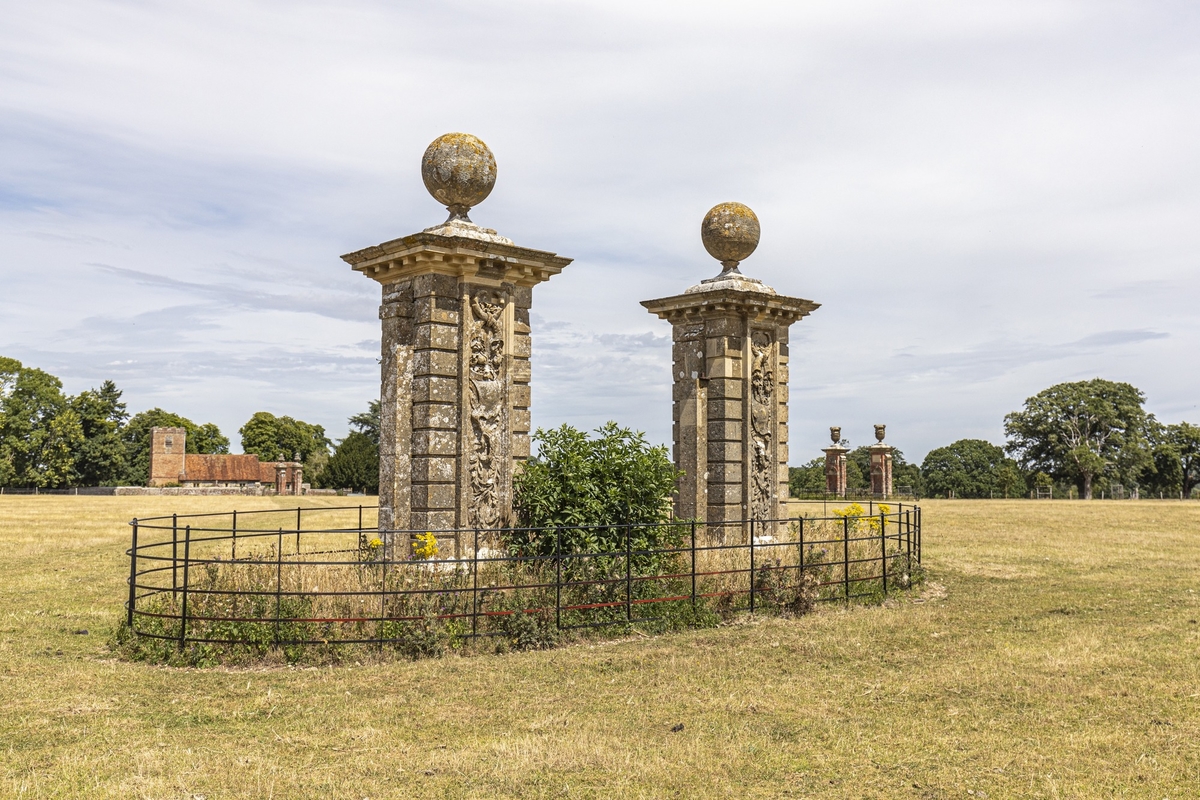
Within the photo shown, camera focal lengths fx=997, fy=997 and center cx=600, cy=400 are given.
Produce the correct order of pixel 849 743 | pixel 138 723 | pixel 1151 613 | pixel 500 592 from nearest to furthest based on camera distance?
pixel 849 743, pixel 138 723, pixel 500 592, pixel 1151 613

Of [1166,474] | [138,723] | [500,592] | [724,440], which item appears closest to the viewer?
[138,723]

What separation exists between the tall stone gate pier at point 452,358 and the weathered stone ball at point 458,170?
1 centimetres

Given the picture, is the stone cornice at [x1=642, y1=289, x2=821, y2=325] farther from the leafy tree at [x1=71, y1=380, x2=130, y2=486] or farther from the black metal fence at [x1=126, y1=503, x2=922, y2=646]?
the leafy tree at [x1=71, y1=380, x2=130, y2=486]

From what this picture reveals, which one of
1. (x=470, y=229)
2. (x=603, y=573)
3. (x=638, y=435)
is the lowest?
(x=603, y=573)

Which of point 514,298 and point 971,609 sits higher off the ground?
point 514,298

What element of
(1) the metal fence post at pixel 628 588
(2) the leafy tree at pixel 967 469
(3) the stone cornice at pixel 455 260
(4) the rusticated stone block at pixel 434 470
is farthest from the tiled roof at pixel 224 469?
(1) the metal fence post at pixel 628 588

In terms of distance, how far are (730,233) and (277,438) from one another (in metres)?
93.3

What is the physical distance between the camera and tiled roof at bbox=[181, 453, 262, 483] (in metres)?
86.8

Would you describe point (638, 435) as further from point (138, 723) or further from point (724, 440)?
point (138, 723)

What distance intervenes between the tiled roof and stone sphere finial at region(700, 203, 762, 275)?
77873mm

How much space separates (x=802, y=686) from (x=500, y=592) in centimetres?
399

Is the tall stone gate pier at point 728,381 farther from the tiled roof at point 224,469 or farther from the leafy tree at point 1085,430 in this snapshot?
the tiled roof at point 224,469

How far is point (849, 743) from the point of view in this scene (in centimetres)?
777

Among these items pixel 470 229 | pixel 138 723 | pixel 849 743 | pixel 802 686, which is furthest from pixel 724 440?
pixel 138 723
